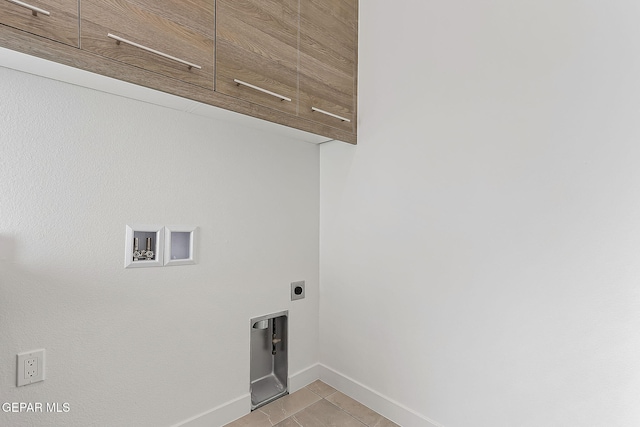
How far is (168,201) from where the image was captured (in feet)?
4.67

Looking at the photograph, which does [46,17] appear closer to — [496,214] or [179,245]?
[179,245]

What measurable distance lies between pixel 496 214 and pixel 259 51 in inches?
48.9

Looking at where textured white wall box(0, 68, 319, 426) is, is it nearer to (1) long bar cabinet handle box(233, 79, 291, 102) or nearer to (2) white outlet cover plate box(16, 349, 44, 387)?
(2) white outlet cover plate box(16, 349, 44, 387)

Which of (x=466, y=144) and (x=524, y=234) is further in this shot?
(x=466, y=144)

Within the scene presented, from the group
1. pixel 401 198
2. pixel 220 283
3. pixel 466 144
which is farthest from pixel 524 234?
pixel 220 283

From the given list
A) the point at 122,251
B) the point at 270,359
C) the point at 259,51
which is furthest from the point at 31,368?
the point at 259,51

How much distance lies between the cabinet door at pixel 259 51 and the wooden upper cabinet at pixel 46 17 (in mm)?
472

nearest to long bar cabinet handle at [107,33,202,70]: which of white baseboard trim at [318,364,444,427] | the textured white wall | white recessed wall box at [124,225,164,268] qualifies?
the textured white wall

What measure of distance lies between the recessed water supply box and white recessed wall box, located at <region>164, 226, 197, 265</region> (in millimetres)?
574

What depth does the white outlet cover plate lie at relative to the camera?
1.08 m

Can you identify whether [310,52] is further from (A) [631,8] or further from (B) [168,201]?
(A) [631,8]

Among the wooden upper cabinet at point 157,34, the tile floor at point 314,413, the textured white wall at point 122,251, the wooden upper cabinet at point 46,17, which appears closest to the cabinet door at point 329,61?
the textured white wall at point 122,251

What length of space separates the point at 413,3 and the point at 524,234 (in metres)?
1.25

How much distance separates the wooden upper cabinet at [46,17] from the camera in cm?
90
